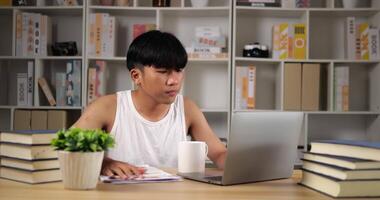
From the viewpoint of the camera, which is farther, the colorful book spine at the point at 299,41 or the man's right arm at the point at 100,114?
the colorful book spine at the point at 299,41

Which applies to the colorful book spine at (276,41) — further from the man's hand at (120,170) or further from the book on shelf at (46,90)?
the man's hand at (120,170)

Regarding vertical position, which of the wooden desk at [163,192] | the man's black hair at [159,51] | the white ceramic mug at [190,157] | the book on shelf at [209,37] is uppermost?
the book on shelf at [209,37]

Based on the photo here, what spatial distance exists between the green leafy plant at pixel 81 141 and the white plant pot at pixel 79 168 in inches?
0.7

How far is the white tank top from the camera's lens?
219cm

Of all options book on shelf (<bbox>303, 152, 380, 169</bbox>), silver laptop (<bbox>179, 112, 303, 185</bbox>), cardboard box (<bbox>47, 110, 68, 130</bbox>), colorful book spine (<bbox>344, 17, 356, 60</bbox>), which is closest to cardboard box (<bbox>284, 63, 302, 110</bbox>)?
colorful book spine (<bbox>344, 17, 356, 60</bbox>)

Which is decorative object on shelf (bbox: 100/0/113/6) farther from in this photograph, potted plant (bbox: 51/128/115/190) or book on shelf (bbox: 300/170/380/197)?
book on shelf (bbox: 300/170/380/197)

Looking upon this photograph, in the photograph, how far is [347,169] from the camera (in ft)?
4.00

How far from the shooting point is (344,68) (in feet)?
12.2

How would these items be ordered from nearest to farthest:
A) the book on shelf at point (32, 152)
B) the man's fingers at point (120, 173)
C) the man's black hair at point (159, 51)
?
the book on shelf at point (32, 152)
the man's fingers at point (120, 173)
the man's black hair at point (159, 51)

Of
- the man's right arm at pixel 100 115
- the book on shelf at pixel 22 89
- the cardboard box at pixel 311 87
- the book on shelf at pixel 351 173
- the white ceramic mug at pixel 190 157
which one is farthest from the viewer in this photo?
the book on shelf at pixel 22 89

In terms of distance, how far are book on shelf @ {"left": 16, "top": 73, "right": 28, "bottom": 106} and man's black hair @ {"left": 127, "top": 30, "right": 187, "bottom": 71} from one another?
1.97 m

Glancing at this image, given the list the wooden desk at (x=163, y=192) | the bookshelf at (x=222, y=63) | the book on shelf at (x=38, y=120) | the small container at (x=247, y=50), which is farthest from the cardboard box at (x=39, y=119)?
the wooden desk at (x=163, y=192)

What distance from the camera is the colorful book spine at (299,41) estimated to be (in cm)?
371

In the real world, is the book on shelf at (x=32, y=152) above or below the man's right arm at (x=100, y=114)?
below
